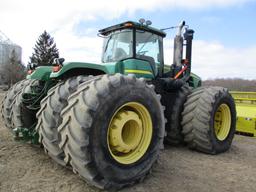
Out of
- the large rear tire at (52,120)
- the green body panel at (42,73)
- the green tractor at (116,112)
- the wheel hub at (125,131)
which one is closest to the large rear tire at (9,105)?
the green tractor at (116,112)

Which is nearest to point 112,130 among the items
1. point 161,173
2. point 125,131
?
point 125,131

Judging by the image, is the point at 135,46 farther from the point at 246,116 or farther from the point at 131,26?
the point at 246,116

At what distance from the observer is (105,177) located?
304cm

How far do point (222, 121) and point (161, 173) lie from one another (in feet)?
8.77

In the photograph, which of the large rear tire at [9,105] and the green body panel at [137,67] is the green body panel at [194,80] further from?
the large rear tire at [9,105]

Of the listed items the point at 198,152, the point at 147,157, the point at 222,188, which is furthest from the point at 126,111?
the point at 198,152

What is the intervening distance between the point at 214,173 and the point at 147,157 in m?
1.28

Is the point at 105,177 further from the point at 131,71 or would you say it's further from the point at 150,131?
the point at 131,71

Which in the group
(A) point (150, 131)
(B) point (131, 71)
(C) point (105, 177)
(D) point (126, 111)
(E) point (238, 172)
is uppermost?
(B) point (131, 71)

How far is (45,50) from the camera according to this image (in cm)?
5172

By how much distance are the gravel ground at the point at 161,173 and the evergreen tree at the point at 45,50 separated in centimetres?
4741

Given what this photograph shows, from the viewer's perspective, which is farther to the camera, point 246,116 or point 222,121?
point 246,116

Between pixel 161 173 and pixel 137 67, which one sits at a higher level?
pixel 137 67

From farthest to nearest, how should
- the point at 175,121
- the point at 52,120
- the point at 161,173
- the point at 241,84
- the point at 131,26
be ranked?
the point at 241,84, the point at 175,121, the point at 131,26, the point at 161,173, the point at 52,120
